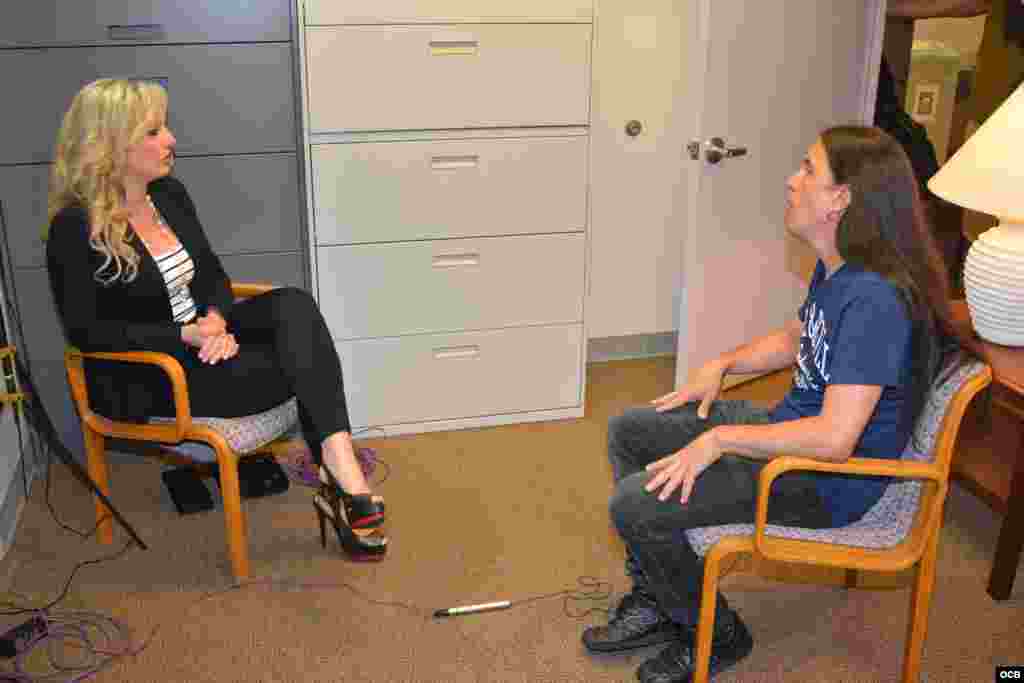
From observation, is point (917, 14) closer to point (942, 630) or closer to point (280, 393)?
point (942, 630)

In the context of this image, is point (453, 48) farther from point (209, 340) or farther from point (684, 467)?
point (684, 467)

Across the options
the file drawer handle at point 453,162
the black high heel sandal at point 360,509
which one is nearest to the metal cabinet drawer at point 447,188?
the file drawer handle at point 453,162

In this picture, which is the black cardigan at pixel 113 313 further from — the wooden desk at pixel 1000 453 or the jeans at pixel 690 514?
the wooden desk at pixel 1000 453

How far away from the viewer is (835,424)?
1.81 m

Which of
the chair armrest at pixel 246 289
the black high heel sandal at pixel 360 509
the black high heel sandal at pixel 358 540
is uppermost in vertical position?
the chair armrest at pixel 246 289

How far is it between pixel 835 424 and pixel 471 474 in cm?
143

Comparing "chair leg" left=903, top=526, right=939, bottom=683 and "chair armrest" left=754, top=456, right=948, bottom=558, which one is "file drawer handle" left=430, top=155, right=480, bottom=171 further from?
"chair leg" left=903, top=526, right=939, bottom=683

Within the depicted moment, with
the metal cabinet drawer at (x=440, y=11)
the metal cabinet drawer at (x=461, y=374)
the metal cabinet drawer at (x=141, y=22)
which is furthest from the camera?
the metal cabinet drawer at (x=461, y=374)

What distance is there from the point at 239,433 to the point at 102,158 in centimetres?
70

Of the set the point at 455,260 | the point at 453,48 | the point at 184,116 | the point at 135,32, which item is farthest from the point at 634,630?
the point at 135,32

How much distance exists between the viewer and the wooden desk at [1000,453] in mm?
2219

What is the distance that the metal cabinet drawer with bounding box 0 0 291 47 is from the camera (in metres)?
2.70

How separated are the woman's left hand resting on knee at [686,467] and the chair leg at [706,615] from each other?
0.12 m

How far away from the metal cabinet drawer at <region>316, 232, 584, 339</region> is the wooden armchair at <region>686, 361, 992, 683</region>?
4.55 feet
